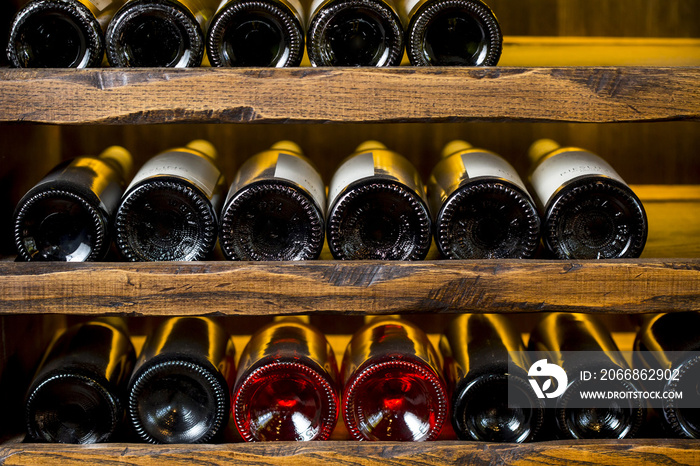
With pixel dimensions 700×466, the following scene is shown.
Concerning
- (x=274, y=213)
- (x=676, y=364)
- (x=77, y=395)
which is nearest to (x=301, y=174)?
(x=274, y=213)

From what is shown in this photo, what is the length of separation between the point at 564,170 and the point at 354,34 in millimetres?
374

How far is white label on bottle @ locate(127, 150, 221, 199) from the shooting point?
0.86 metres

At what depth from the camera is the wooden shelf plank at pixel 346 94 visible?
0.82 m

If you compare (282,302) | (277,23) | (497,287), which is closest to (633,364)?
(497,287)

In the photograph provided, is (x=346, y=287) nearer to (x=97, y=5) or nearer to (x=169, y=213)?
(x=169, y=213)

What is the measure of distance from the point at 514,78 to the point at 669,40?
0.51 m

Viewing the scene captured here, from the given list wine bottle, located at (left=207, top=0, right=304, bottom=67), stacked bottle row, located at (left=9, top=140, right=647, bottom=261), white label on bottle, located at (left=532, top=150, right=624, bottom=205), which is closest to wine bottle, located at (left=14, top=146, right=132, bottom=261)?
stacked bottle row, located at (left=9, top=140, right=647, bottom=261)

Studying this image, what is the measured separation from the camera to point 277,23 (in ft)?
2.89

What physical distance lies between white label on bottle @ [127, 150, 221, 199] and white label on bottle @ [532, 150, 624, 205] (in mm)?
504

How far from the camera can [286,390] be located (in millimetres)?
924

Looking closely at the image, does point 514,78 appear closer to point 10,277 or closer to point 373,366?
point 373,366

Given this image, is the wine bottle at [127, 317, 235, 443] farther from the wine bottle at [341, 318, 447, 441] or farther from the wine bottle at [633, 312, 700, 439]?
the wine bottle at [633, 312, 700, 439]

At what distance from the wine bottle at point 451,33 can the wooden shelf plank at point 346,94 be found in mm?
77

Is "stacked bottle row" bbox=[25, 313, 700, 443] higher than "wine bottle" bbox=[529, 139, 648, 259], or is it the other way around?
"wine bottle" bbox=[529, 139, 648, 259]
